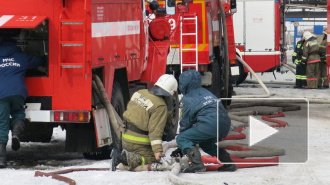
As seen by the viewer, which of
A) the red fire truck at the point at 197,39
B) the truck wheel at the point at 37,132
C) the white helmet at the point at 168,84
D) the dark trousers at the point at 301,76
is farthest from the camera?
the dark trousers at the point at 301,76

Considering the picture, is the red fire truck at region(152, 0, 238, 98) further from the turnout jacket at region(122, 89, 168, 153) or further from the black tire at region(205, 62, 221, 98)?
the turnout jacket at region(122, 89, 168, 153)

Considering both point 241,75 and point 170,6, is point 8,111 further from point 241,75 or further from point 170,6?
point 241,75

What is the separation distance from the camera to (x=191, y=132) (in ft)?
30.4

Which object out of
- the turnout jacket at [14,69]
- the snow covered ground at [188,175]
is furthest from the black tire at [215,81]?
the turnout jacket at [14,69]

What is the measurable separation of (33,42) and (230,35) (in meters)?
9.60

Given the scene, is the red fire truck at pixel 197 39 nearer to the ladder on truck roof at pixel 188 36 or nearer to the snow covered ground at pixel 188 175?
the ladder on truck roof at pixel 188 36

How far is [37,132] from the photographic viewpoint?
37.4 feet

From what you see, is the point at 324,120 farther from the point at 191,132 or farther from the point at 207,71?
the point at 191,132

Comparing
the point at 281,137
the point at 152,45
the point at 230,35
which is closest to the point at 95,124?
the point at 152,45

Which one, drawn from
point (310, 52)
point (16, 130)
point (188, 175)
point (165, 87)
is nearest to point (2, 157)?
point (16, 130)

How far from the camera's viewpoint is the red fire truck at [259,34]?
2499 cm

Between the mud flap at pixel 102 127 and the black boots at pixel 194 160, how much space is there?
1239 millimetres

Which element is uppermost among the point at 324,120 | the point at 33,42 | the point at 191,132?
the point at 33,42

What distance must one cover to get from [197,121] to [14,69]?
2.29m
